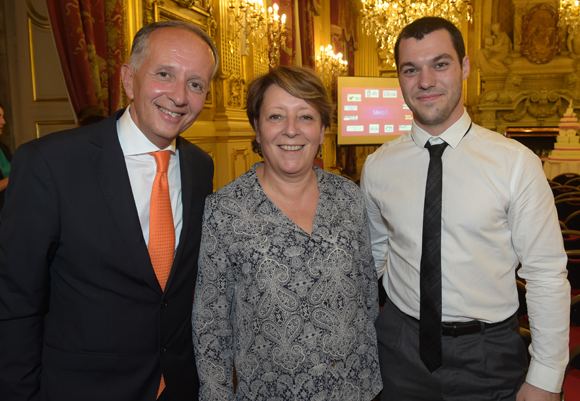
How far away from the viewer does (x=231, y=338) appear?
4.53 ft

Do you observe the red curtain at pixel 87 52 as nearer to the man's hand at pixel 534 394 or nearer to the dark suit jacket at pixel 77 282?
the dark suit jacket at pixel 77 282

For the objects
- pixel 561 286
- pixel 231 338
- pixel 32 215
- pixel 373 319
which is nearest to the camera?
pixel 32 215

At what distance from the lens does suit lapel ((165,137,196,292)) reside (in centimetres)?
131

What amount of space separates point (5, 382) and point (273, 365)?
76cm

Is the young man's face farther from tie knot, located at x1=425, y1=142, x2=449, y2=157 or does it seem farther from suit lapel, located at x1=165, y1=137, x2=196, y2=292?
suit lapel, located at x1=165, y1=137, x2=196, y2=292

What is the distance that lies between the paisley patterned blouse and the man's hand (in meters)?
0.46

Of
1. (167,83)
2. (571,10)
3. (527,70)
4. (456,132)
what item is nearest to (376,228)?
(456,132)

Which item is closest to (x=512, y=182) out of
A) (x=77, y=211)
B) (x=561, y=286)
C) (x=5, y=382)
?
(x=561, y=286)

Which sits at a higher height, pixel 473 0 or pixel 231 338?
pixel 473 0

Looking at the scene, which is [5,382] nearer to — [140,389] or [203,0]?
[140,389]

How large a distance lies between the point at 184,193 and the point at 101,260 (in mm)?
338

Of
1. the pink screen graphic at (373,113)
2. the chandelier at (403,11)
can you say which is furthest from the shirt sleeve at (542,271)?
the pink screen graphic at (373,113)

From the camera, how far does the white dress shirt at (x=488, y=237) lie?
1275 mm

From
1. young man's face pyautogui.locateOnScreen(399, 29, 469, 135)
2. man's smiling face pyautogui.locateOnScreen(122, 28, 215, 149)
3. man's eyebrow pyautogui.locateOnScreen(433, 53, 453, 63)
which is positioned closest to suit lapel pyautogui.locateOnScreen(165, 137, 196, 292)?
man's smiling face pyautogui.locateOnScreen(122, 28, 215, 149)
